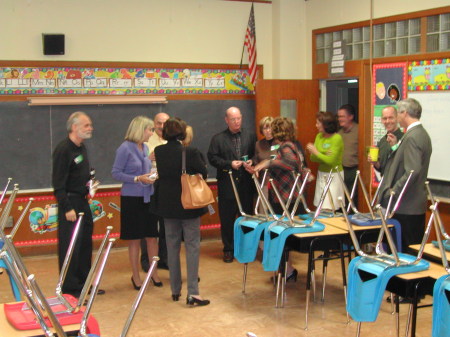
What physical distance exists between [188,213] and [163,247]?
54.3 inches

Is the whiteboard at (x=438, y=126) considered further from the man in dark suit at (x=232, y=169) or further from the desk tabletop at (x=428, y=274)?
the desk tabletop at (x=428, y=274)

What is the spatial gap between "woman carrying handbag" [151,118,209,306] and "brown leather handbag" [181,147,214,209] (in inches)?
1.8

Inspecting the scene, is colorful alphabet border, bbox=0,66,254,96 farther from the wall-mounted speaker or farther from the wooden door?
the wooden door

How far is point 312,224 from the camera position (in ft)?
16.0

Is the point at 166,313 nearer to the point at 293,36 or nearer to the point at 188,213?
the point at 188,213

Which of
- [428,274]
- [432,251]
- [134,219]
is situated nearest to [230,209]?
[134,219]

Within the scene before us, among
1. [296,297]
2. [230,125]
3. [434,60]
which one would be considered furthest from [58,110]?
[434,60]

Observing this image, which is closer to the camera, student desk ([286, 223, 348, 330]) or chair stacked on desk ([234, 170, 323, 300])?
student desk ([286, 223, 348, 330])

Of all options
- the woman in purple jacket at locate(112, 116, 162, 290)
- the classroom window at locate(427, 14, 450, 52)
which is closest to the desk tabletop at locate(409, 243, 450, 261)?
the woman in purple jacket at locate(112, 116, 162, 290)

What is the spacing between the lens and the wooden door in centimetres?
760

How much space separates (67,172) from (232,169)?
2207mm

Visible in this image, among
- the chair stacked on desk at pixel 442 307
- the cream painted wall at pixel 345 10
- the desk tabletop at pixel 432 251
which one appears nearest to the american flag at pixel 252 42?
the cream painted wall at pixel 345 10

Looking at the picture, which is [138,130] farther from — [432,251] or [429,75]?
[429,75]

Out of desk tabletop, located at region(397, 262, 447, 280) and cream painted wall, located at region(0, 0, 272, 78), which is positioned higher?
cream painted wall, located at region(0, 0, 272, 78)
